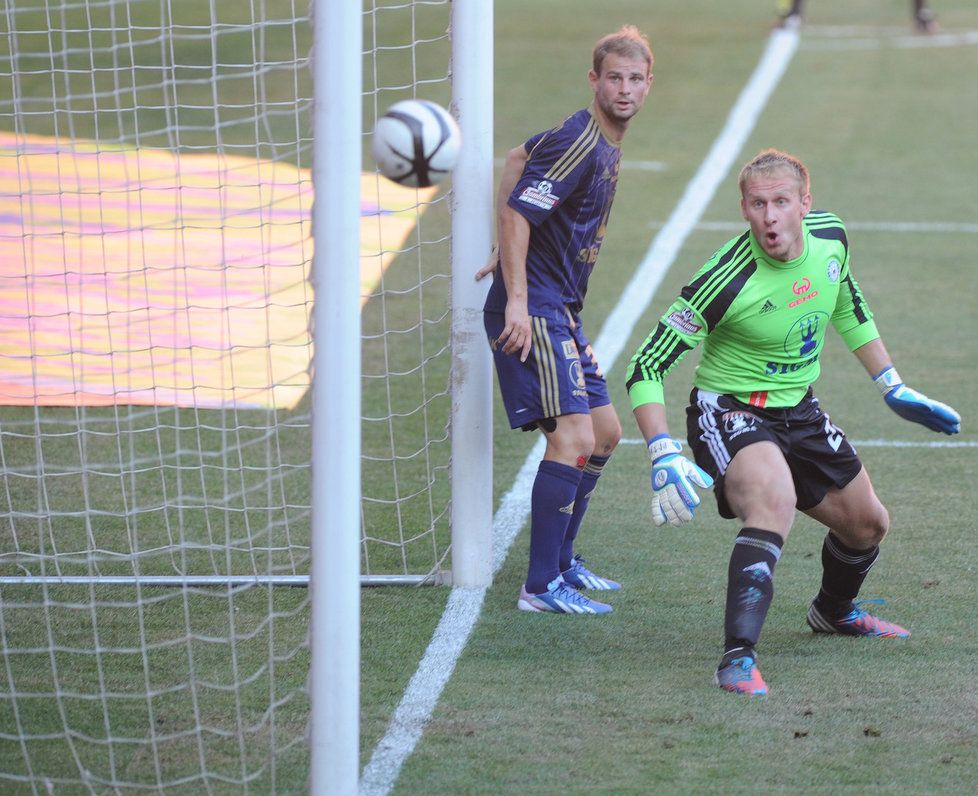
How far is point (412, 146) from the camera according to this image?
4.19 meters

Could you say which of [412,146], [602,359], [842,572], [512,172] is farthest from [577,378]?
[602,359]

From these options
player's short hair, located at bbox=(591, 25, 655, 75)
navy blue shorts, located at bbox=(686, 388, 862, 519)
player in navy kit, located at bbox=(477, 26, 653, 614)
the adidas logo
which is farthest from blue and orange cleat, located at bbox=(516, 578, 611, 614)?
player's short hair, located at bbox=(591, 25, 655, 75)

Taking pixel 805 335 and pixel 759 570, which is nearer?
pixel 759 570

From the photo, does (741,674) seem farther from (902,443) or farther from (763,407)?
(902,443)

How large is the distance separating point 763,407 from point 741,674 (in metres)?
0.89

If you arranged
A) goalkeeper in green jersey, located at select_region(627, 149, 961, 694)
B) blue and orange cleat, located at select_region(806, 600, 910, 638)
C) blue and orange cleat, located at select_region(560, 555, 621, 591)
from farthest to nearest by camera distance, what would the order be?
blue and orange cleat, located at select_region(560, 555, 621, 591) → blue and orange cleat, located at select_region(806, 600, 910, 638) → goalkeeper in green jersey, located at select_region(627, 149, 961, 694)

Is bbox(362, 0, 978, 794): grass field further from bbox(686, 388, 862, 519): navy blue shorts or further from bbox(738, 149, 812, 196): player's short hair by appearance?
bbox(738, 149, 812, 196): player's short hair

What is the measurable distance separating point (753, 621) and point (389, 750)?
4.04 ft

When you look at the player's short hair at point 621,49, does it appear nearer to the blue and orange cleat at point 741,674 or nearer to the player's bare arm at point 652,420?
the player's bare arm at point 652,420

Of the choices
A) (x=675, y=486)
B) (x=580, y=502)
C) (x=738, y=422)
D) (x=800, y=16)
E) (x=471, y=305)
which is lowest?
(x=580, y=502)

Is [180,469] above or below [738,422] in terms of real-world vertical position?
below

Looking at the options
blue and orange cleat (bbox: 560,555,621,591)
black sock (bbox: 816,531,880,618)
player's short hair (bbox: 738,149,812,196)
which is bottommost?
blue and orange cleat (bbox: 560,555,621,591)

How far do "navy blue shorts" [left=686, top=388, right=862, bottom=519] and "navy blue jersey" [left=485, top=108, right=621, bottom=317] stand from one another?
69 centimetres

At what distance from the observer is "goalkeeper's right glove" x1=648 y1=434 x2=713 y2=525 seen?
4.48 meters
